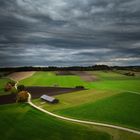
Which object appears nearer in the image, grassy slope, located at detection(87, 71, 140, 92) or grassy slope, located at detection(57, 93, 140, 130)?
grassy slope, located at detection(57, 93, 140, 130)

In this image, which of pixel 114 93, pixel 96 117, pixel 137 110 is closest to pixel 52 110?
pixel 96 117

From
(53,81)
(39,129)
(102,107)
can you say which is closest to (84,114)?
(102,107)

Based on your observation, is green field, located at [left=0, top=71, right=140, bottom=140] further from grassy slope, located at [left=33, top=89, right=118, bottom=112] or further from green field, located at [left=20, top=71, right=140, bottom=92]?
green field, located at [left=20, top=71, right=140, bottom=92]

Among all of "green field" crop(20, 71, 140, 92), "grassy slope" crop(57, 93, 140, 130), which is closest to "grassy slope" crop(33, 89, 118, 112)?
"grassy slope" crop(57, 93, 140, 130)

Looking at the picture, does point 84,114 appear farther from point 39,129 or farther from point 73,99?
point 73,99

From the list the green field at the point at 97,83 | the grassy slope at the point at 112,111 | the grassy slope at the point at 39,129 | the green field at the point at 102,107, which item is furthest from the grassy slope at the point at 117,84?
the grassy slope at the point at 39,129

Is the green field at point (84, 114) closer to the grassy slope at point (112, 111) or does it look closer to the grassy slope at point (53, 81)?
the grassy slope at point (112, 111)
